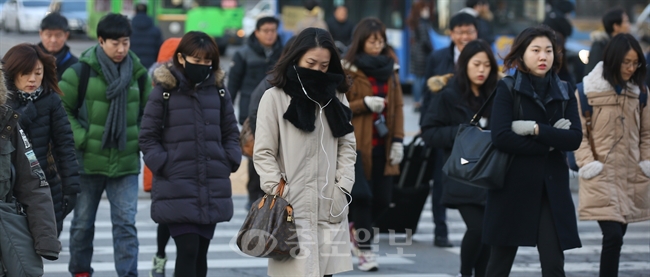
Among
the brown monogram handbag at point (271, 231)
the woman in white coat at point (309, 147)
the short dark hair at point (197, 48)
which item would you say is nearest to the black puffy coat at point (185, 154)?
the short dark hair at point (197, 48)

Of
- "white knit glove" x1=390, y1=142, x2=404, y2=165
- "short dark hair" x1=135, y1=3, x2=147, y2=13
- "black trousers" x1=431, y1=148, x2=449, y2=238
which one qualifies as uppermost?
"short dark hair" x1=135, y1=3, x2=147, y2=13

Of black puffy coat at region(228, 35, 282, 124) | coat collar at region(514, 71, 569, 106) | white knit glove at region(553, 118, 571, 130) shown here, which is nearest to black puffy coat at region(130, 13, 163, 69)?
black puffy coat at region(228, 35, 282, 124)

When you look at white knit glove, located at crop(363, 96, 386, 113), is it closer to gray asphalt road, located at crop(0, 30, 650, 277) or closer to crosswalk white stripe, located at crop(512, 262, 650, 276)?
gray asphalt road, located at crop(0, 30, 650, 277)

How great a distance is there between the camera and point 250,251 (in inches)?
199

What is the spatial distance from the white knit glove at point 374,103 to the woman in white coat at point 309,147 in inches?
98.6

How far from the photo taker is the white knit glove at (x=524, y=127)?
19.1ft

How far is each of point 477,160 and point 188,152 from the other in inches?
69.6

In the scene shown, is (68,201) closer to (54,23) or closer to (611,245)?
(54,23)

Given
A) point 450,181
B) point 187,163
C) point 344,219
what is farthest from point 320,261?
point 450,181

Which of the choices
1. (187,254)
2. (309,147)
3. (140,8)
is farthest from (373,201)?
(140,8)

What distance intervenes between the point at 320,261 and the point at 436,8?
17.0 metres

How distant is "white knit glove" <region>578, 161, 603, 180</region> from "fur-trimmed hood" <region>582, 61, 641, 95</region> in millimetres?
511

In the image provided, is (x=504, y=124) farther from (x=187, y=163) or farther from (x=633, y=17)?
(x=633, y=17)

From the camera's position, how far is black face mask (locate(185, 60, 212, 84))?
6.31 m
